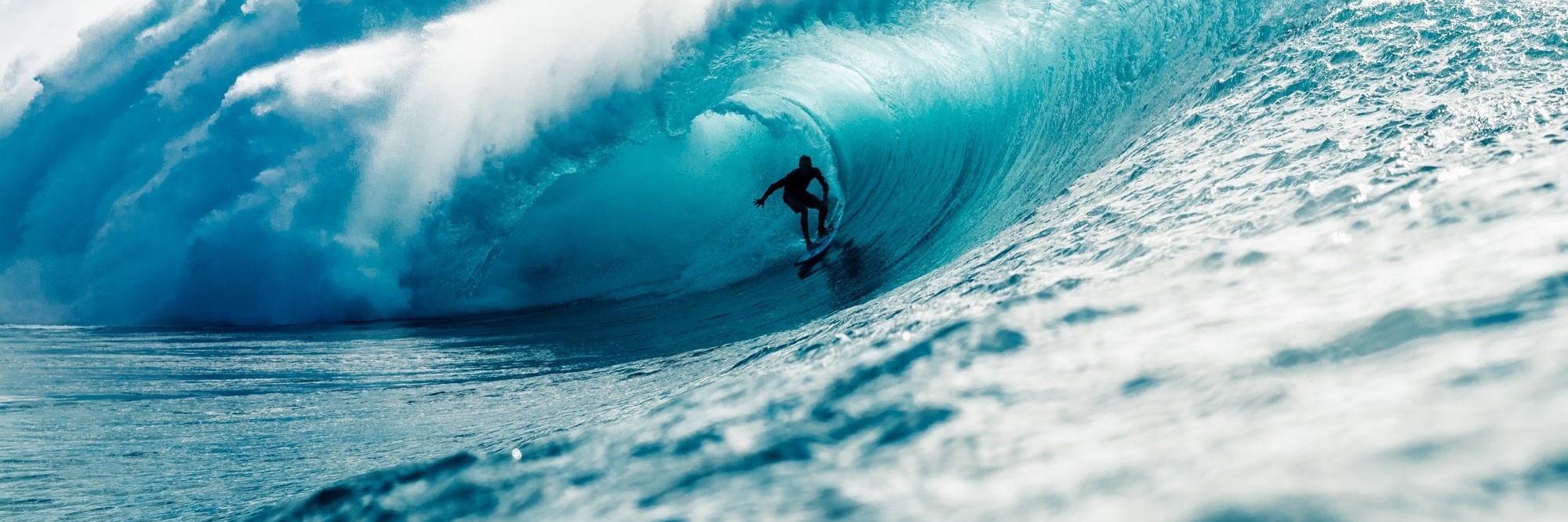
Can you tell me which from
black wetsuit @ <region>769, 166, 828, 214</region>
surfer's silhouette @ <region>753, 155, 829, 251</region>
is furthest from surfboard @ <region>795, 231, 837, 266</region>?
black wetsuit @ <region>769, 166, 828, 214</region>

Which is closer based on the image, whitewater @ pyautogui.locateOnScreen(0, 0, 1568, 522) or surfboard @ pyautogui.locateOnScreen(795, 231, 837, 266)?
whitewater @ pyautogui.locateOnScreen(0, 0, 1568, 522)

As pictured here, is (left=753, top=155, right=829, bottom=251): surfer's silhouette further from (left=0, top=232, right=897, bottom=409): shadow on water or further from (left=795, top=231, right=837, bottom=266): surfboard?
(left=0, top=232, right=897, bottom=409): shadow on water

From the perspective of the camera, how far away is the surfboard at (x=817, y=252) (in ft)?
29.4

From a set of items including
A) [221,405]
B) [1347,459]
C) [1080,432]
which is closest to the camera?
[1347,459]

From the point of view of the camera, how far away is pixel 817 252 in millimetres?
9047

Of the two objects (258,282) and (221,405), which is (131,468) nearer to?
(221,405)

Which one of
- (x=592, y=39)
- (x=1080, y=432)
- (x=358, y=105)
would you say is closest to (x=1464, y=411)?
(x=1080, y=432)

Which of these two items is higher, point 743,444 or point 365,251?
point 365,251

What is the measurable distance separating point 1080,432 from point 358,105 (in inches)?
408

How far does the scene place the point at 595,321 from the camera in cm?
823

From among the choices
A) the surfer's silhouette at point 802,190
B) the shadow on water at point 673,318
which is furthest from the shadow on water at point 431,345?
the surfer's silhouette at point 802,190

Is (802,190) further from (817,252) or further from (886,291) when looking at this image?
(886,291)

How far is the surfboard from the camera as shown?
29.4ft

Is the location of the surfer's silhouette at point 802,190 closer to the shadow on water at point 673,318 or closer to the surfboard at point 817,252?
the surfboard at point 817,252
